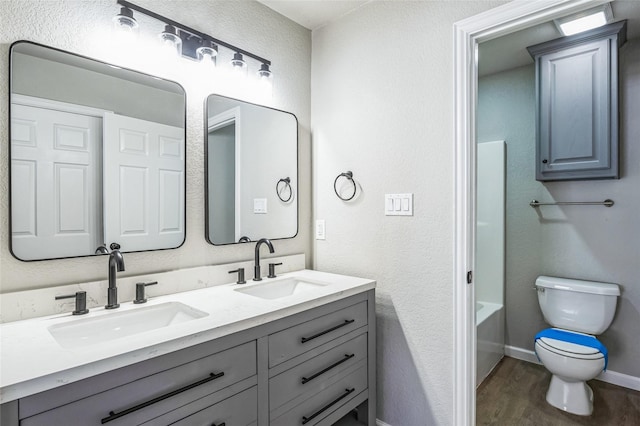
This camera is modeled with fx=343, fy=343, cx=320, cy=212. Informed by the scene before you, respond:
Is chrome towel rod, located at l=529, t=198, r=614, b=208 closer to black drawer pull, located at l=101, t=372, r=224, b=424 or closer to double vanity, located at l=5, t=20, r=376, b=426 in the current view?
double vanity, located at l=5, t=20, r=376, b=426

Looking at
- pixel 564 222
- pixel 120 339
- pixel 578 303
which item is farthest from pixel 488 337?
pixel 120 339

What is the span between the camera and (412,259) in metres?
1.80

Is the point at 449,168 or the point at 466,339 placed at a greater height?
the point at 449,168

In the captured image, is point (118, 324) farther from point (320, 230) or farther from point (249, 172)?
point (320, 230)

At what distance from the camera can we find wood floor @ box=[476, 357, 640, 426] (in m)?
2.04

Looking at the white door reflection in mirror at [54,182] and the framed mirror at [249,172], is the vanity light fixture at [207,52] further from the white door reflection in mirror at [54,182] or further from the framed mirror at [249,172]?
the white door reflection in mirror at [54,182]

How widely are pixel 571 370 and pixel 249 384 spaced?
1.99 meters

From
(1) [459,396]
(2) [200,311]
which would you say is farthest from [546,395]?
(2) [200,311]

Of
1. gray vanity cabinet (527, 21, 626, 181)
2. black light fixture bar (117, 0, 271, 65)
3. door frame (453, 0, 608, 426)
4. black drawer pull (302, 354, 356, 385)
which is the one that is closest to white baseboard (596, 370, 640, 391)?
gray vanity cabinet (527, 21, 626, 181)

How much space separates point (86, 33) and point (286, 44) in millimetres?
1104

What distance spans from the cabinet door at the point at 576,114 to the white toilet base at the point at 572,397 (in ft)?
4.45

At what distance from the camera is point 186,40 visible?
5.34 feet

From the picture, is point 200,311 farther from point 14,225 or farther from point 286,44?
point 286,44

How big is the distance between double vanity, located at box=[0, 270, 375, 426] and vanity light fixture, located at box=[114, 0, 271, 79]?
1.08 meters
